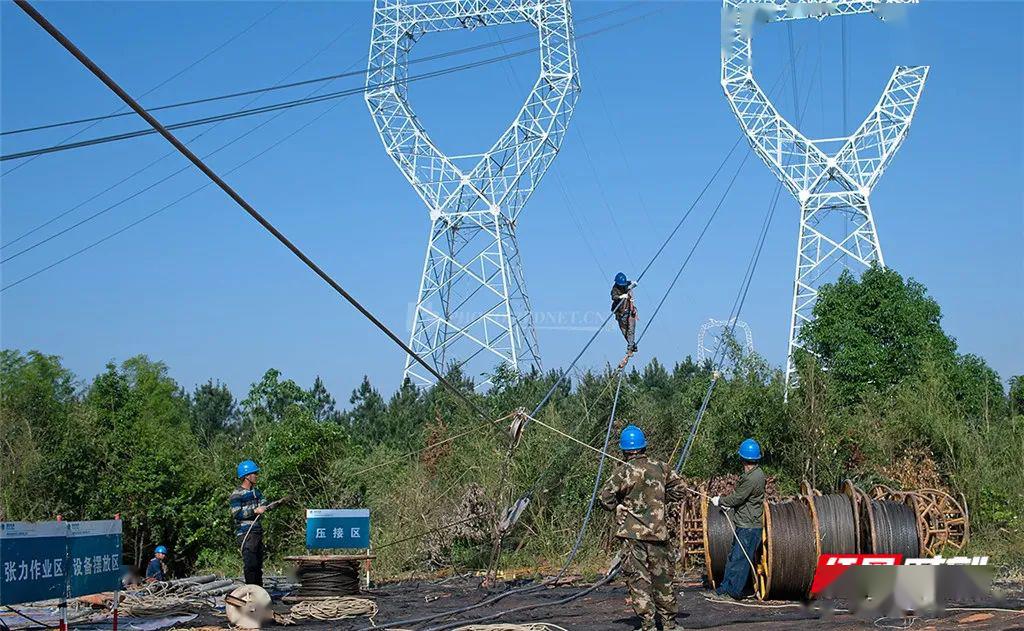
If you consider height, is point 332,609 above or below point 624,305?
below

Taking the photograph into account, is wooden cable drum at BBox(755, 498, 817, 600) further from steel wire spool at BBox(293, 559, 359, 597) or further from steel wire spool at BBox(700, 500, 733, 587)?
steel wire spool at BBox(293, 559, 359, 597)

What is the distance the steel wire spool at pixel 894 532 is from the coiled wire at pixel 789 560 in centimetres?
75

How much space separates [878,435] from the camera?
64.0 feet

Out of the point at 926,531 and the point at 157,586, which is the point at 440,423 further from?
the point at 926,531

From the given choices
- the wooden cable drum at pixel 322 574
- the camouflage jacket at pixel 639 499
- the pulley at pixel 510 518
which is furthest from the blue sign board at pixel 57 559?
the pulley at pixel 510 518

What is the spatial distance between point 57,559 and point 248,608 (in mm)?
2824

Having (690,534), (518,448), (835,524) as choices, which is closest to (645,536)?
(835,524)

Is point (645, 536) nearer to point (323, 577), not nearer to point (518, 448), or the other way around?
point (323, 577)

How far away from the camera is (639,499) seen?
33.7 feet

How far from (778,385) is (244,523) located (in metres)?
10.2

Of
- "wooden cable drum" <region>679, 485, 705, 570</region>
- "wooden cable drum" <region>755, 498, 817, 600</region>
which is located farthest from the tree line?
"wooden cable drum" <region>755, 498, 817, 600</region>

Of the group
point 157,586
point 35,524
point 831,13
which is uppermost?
point 831,13

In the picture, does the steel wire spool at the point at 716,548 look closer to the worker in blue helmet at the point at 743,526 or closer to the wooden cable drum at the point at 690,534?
the worker in blue helmet at the point at 743,526

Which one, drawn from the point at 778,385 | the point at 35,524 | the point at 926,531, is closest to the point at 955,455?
the point at 778,385
